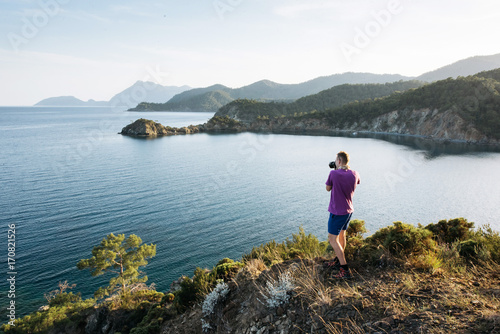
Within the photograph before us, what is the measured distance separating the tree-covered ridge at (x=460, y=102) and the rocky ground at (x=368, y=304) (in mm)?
105780

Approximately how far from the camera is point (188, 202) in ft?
112

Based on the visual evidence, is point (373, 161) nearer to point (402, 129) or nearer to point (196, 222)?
point (196, 222)

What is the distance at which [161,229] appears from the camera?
26438 millimetres

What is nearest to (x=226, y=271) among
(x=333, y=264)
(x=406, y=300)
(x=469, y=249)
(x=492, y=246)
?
(x=333, y=264)

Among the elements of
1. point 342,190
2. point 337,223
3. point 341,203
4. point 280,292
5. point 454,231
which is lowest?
point 454,231

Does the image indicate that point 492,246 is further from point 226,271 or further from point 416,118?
point 416,118

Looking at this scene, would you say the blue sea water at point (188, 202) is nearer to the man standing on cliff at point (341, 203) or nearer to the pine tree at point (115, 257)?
the pine tree at point (115, 257)

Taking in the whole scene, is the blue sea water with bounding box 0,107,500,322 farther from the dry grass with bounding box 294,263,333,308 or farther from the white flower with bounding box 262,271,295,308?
the dry grass with bounding box 294,263,333,308

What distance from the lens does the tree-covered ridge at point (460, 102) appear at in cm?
8729

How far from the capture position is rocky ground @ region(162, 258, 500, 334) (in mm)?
4125

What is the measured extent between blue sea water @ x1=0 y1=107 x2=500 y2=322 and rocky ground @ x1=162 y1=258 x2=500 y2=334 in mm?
15055

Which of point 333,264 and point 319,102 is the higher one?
point 319,102

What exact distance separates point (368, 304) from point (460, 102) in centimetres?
11684

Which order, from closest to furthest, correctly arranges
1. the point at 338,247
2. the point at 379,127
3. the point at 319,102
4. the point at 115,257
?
1. the point at 338,247
2. the point at 115,257
3. the point at 379,127
4. the point at 319,102
